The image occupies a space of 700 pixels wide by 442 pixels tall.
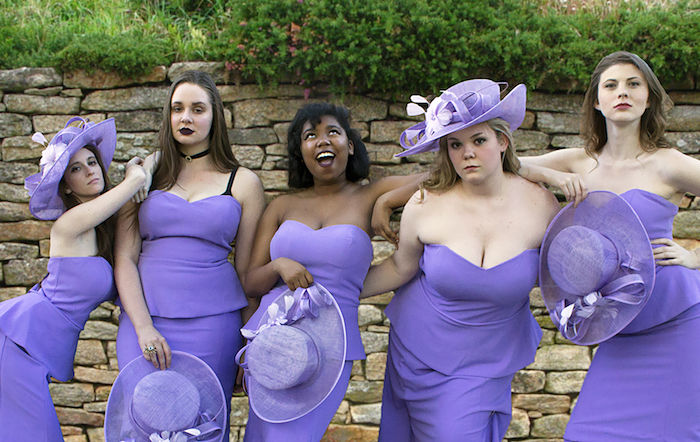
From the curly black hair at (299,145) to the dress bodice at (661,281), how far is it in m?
1.34

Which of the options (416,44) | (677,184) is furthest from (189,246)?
(677,184)

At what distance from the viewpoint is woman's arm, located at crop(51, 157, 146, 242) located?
2719 mm

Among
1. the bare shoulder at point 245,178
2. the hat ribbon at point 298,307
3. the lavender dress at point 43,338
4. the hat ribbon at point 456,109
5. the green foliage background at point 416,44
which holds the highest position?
the green foliage background at point 416,44

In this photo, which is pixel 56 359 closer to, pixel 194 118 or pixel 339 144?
pixel 194 118

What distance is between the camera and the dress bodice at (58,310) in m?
2.67

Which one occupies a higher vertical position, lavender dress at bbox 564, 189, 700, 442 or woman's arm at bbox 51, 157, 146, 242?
woman's arm at bbox 51, 157, 146, 242

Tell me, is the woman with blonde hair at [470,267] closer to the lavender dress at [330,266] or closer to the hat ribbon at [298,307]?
the lavender dress at [330,266]

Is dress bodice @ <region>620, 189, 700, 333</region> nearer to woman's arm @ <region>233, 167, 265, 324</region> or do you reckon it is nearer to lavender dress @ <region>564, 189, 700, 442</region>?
lavender dress @ <region>564, 189, 700, 442</region>

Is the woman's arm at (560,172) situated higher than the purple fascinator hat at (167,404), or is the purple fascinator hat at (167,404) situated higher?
the woman's arm at (560,172)

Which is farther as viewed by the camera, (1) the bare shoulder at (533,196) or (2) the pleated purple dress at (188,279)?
(2) the pleated purple dress at (188,279)

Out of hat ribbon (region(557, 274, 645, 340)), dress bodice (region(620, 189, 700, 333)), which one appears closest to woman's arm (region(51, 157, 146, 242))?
hat ribbon (region(557, 274, 645, 340))

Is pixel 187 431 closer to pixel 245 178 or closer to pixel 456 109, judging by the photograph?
pixel 245 178

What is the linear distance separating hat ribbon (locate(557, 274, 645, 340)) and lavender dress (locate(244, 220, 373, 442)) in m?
0.99

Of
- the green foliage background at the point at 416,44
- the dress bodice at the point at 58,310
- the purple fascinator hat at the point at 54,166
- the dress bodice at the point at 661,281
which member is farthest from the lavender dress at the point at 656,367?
the purple fascinator hat at the point at 54,166
